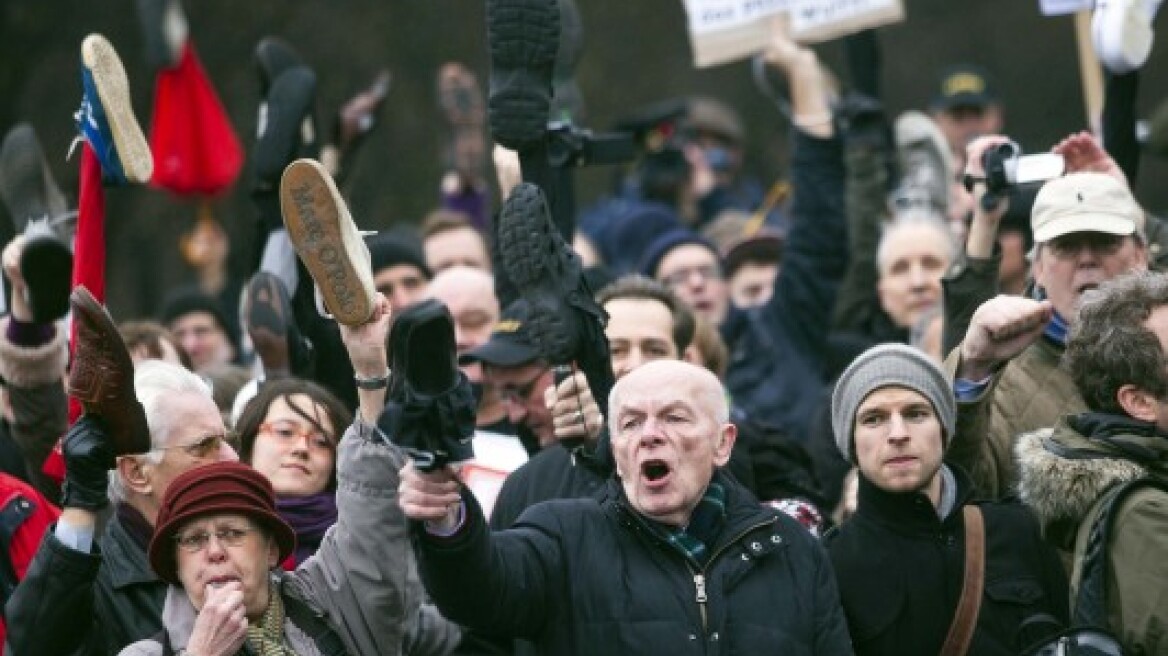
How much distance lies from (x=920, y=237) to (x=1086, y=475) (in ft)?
13.6

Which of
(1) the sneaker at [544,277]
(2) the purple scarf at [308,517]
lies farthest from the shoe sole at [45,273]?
(1) the sneaker at [544,277]

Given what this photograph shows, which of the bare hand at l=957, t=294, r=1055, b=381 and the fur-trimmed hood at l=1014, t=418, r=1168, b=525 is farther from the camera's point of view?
the bare hand at l=957, t=294, r=1055, b=381

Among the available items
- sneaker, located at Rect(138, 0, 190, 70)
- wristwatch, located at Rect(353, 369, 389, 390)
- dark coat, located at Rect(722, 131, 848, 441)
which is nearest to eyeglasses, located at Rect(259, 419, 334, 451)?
wristwatch, located at Rect(353, 369, 389, 390)

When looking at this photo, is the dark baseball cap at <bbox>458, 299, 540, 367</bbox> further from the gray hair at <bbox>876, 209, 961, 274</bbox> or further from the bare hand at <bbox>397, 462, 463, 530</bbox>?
the bare hand at <bbox>397, 462, 463, 530</bbox>

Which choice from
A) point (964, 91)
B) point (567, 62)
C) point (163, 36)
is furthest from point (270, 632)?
point (964, 91)

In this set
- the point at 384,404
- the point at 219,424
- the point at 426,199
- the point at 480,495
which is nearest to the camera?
the point at 384,404

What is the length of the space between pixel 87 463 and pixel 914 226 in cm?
511

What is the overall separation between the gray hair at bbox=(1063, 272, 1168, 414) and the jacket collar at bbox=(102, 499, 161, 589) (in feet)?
8.82

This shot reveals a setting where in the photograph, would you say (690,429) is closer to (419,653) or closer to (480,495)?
(419,653)

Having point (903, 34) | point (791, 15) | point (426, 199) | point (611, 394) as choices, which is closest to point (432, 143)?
point (426, 199)

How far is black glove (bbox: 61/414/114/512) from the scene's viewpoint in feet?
28.0

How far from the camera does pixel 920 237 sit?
12664 millimetres

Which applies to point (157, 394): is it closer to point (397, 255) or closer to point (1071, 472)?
point (1071, 472)

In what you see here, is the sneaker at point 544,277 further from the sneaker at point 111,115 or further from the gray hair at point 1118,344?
the gray hair at point 1118,344
